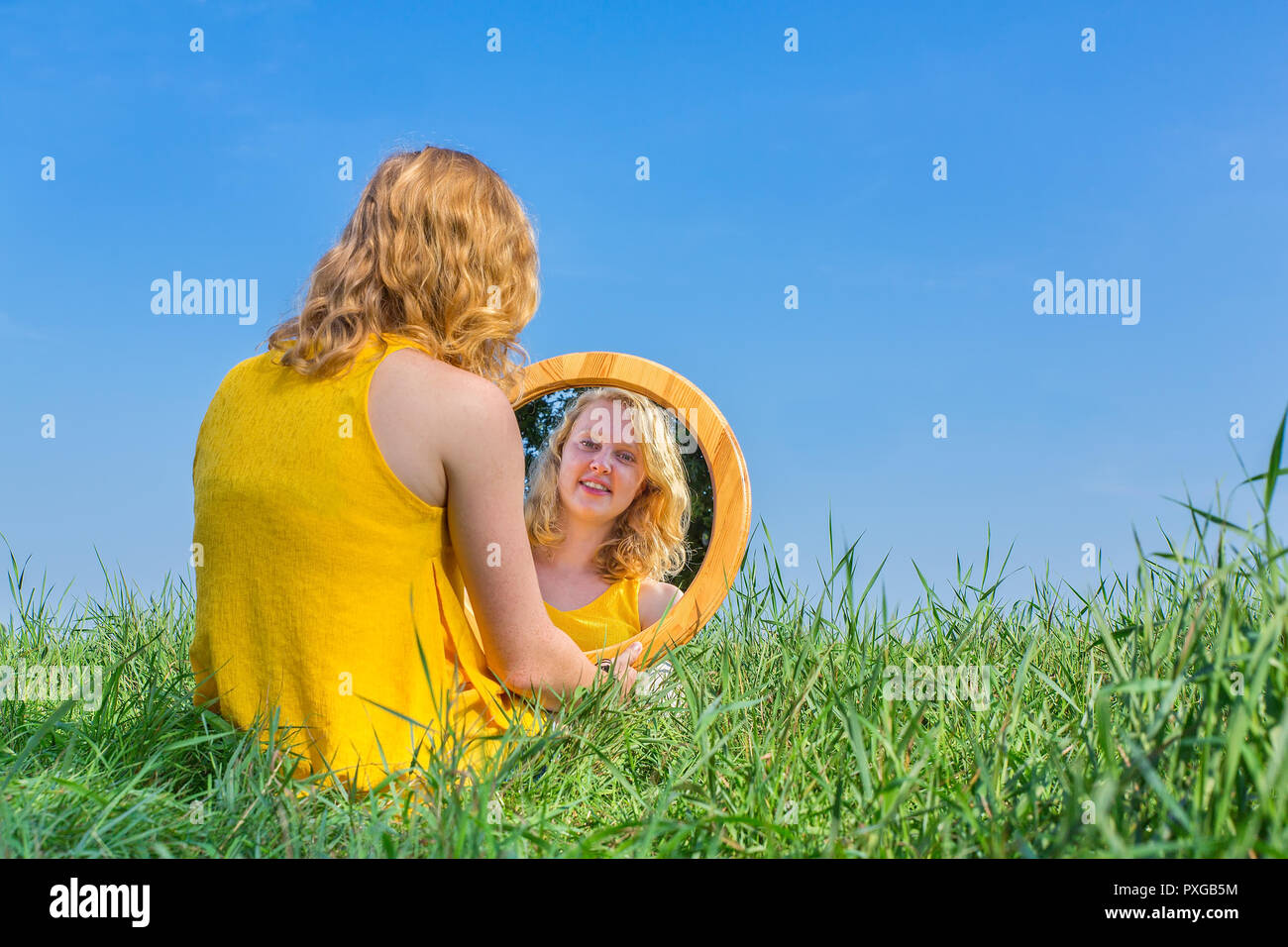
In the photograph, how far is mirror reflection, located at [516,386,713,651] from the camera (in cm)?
308

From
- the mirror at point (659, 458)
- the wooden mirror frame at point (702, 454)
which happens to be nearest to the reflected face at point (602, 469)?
the mirror at point (659, 458)

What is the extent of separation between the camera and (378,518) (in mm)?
1969

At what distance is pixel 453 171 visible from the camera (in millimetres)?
2264

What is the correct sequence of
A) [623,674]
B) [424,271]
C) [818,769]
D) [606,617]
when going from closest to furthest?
1. [818,769]
2. [424,271]
3. [623,674]
4. [606,617]

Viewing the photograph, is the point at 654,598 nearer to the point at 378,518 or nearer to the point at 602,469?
the point at 602,469

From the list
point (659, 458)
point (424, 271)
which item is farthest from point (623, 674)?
point (424, 271)

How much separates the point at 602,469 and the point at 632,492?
130 millimetres

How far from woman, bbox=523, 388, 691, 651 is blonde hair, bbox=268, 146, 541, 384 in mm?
820

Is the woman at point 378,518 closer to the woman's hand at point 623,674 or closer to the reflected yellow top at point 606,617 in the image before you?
the woman's hand at point 623,674

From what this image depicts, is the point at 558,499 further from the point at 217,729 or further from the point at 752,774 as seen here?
the point at 752,774

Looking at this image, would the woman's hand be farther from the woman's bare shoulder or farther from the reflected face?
the reflected face

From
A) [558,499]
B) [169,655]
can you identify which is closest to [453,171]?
[558,499]

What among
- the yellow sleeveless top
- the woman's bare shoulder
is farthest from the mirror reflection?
the yellow sleeveless top

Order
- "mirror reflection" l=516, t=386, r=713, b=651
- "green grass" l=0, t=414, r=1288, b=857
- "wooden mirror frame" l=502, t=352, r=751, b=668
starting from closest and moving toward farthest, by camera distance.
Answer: "green grass" l=0, t=414, r=1288, b=857
"wooden mirror frame" l=502, t=352, r=751, b=668
"mirror reflection" l=516, t=386, r=713, b=651
